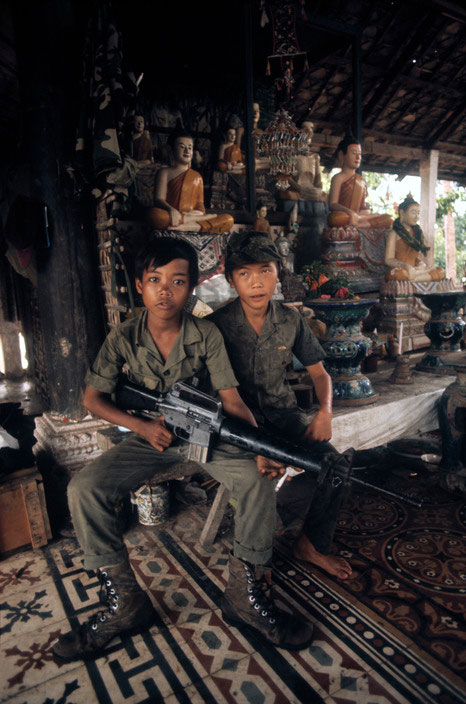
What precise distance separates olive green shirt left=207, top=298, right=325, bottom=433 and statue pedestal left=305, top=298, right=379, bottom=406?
865mm

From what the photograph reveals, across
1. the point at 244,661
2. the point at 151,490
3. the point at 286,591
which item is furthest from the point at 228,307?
the point at 244,661

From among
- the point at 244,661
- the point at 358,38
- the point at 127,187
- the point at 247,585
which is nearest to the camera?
the point at 244,661

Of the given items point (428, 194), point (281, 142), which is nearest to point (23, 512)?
point (281, 142)

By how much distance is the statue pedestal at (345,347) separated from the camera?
11.4 feet

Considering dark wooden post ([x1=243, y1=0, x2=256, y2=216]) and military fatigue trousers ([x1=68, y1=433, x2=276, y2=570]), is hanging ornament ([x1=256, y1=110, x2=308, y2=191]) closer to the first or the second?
dark wooden post ([x1=243, y1=0, x2=256, y2=216])

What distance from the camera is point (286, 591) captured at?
92.7 inches

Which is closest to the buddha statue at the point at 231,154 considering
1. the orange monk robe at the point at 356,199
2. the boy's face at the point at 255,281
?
the orange monk robe at the point at 356,199

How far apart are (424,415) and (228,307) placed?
2.20 metres

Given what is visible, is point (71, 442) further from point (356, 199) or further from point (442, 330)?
point (356, 199)

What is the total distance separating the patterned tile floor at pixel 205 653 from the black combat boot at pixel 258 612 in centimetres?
5

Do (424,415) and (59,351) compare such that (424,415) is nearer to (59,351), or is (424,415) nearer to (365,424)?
(365,424)

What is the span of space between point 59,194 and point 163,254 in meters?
1.62

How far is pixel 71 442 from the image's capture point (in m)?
3.32

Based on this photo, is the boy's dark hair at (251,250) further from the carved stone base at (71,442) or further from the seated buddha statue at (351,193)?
the seated buddha statue at (351,193)
